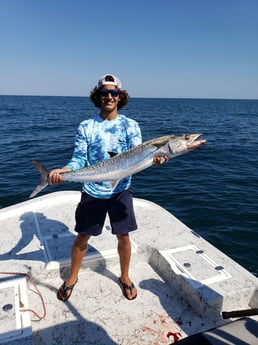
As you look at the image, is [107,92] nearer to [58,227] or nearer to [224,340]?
[224,340]

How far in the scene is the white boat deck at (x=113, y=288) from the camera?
11.8 feet

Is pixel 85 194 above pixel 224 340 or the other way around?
above

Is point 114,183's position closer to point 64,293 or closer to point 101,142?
point 101,142

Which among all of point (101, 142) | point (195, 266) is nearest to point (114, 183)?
point (101, 142)

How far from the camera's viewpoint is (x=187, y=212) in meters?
9.62

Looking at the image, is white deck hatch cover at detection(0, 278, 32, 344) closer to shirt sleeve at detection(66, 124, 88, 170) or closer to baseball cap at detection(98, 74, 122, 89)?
shirt sleeve at detection(66, 124, 88, 170)

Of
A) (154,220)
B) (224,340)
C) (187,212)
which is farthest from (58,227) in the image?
(187,212)

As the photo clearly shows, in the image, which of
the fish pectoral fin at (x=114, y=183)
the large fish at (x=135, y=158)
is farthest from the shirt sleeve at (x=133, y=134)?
the fish pectoral fin at (x=114, y=183)

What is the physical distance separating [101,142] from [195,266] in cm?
240

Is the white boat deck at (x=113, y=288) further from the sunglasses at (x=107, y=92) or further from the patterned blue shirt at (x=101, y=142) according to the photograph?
the sunglasses at (x=107, y=92)

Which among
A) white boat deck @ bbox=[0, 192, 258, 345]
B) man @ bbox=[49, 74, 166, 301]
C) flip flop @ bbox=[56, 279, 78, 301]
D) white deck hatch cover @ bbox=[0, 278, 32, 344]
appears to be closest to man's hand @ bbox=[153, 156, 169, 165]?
man @ bbox=[49, 74, 166, 301]

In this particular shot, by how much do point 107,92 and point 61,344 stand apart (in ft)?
9.98

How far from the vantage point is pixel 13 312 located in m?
3.50

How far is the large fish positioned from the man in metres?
0.13
